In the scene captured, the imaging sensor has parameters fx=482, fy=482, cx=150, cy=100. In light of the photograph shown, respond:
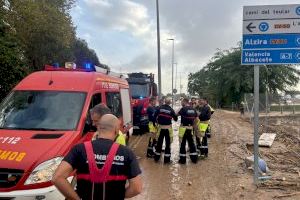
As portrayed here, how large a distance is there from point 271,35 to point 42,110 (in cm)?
524

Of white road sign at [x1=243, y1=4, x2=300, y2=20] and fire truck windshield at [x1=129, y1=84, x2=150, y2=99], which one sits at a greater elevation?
white road sign at [x1=243, y1=4, x2=300, y2=20]

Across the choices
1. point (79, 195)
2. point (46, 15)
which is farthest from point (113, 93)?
point (46, 15)

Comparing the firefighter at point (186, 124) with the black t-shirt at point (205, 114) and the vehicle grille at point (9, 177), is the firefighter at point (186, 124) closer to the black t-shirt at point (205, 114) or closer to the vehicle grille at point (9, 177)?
the black t-shirt at point (205, 114)

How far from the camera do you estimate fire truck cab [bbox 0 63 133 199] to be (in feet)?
21.2

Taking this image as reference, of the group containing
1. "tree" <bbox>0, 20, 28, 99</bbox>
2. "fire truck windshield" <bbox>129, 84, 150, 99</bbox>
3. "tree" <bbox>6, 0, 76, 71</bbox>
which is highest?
"tree" <bbox>6, 0, 76, 71</bbox>

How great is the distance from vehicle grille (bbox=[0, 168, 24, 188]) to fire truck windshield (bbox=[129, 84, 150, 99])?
54.8 feet

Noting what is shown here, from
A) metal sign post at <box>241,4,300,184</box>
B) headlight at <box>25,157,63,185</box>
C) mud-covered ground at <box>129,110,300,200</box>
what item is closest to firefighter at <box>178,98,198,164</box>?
mud-covered ground at <box>129,110,300,200</box>

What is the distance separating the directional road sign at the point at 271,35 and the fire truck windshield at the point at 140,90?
12.9m

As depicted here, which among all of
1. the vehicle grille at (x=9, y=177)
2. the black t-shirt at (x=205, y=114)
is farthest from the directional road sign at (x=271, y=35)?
the vehicle grille at (x=9, y=177)

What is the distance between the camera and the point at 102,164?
396 centimetres

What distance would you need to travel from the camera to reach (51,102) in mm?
8578

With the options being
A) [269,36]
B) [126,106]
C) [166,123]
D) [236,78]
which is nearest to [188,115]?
[166,123]

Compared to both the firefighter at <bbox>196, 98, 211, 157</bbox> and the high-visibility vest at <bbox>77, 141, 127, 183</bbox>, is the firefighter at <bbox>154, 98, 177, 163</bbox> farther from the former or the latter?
the high-visibility vest at <bbox>77, 141, 127, 183</bbox>

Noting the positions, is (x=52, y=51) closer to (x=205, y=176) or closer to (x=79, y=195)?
(x=205, y=176)
